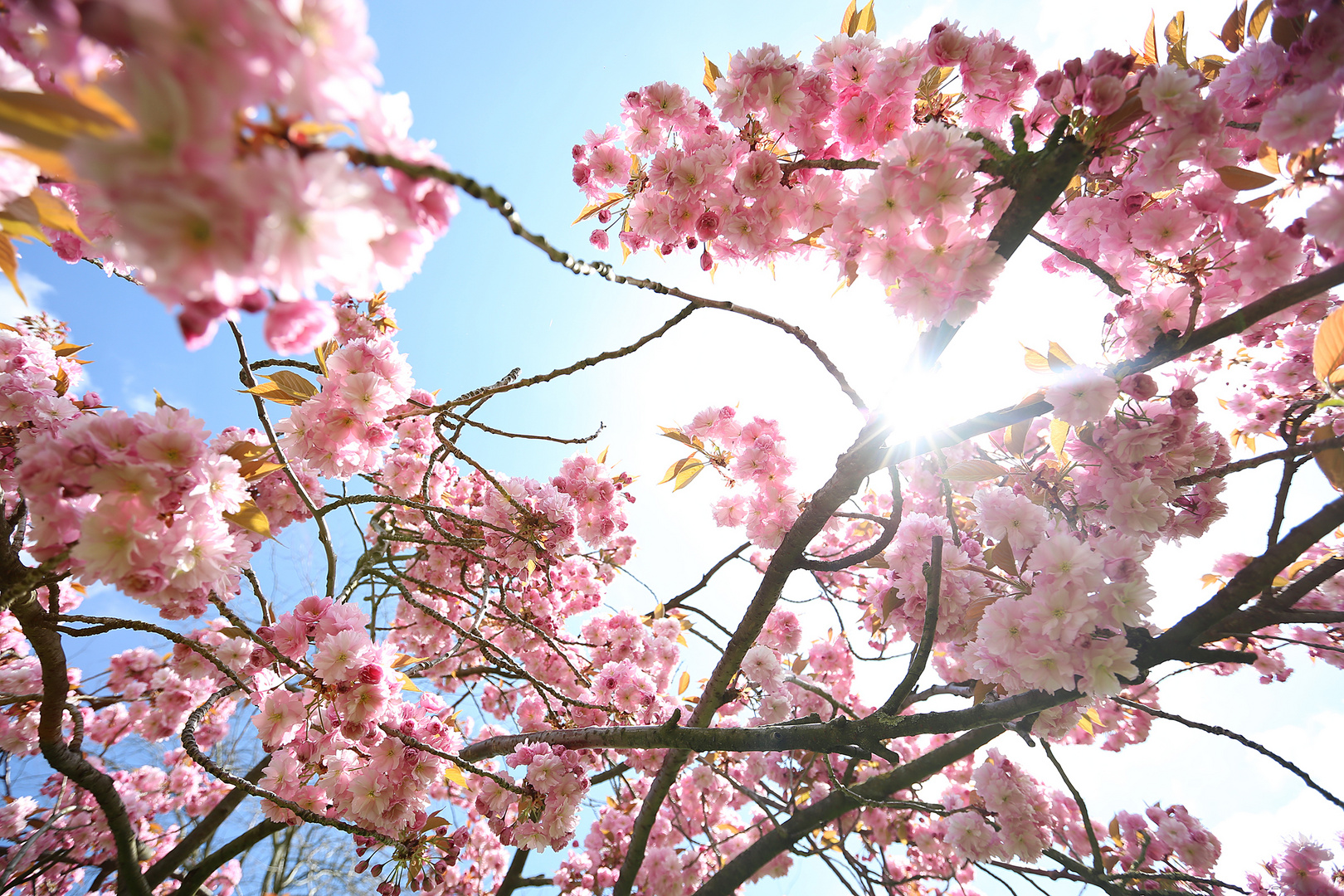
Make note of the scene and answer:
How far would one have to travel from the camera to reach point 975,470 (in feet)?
5.43

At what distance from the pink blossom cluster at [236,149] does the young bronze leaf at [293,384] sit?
3.61 ft

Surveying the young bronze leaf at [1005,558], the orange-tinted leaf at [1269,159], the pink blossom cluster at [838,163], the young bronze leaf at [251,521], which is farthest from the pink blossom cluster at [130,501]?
the orange-tinted leaf at [1269,159]

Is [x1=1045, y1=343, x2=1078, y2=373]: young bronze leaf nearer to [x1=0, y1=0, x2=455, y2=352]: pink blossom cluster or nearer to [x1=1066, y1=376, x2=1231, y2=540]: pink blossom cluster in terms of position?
[x1=1066, y1=376, x2=1231, y2=540]: pink blossom cluster

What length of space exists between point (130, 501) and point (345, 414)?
0.71m

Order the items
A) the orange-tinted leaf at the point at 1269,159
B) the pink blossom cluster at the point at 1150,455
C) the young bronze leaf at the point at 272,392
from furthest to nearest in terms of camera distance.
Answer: the pink blossom cluster at the point at 1150,455, the young bronze leaf at the point at 272,392, the orange-tinted leaf at the point at 1269,159

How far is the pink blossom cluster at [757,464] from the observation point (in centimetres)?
257

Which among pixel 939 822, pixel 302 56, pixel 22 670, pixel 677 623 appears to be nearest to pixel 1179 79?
pixel 302 56

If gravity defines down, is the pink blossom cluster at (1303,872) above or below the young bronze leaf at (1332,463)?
below

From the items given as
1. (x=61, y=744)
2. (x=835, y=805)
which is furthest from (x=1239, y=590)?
(x=61, y=744)

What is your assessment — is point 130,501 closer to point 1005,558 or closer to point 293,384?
point 293,384

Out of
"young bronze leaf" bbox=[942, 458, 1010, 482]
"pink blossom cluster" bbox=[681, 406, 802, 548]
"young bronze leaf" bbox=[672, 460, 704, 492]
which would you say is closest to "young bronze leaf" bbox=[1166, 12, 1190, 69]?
"young bronze leaf" bbox=[942, 458, 1010, 482]

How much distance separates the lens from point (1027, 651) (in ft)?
4.59

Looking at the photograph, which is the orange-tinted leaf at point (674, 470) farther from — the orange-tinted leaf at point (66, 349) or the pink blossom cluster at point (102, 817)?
the pink blossom cluster at point (102, 817)

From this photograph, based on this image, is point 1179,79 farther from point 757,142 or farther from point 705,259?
point 705,259
